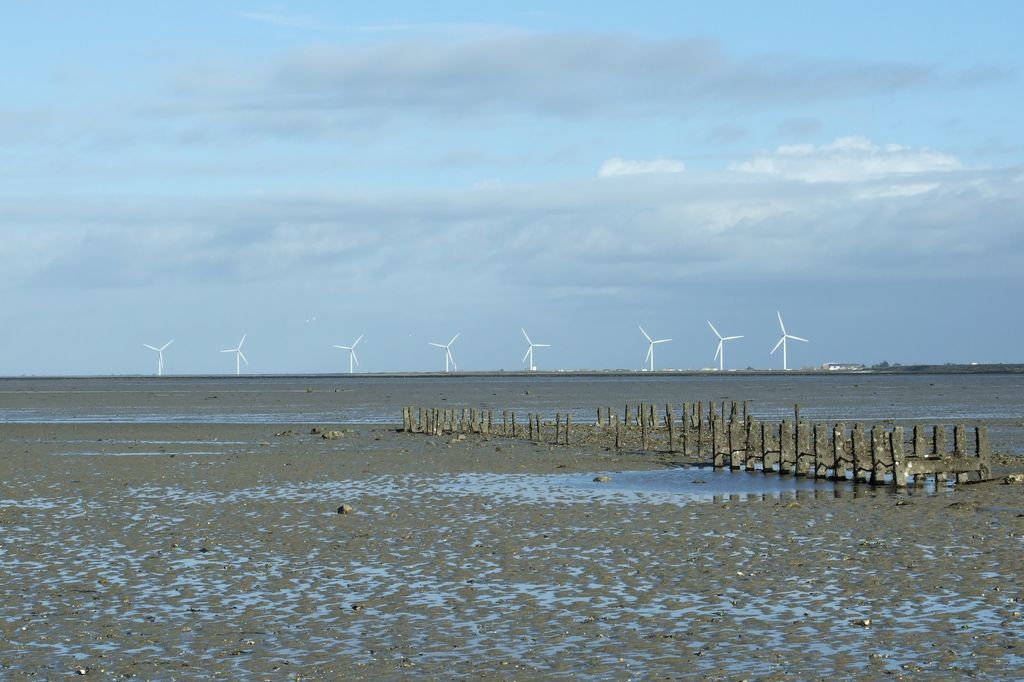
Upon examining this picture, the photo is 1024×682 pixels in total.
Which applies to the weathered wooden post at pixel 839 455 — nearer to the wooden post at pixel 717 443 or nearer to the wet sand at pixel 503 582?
the wet sand at pixel 503 582

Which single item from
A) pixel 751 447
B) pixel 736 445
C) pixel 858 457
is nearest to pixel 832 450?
pixel 858 457

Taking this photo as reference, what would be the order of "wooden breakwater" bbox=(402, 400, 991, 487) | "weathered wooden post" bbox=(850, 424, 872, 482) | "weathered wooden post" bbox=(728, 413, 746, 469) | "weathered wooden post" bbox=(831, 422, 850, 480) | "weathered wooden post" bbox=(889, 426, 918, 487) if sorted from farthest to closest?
"weathered wooden post" bbox=(728, 413, 746, 469) < "weathered wooden post" bbox=(831, 422, 850, 480) < "weathered wooden post" bbox=(850, 424, 872, 482) < "wooden breakwater" bbox=(402, 400, 991, 487) < "weathered wooden post" bbox=(889, 426, 918, 487)

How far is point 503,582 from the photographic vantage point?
18.2m

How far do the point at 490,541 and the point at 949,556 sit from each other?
7348mm

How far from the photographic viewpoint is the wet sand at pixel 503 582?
13594 millimetres

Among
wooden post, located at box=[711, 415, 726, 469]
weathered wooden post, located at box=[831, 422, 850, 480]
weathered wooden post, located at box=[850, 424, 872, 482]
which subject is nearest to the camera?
weathered wooden post, located at box=[850, 424, 872, 482]

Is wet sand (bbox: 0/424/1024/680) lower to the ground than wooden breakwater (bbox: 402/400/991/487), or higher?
lower

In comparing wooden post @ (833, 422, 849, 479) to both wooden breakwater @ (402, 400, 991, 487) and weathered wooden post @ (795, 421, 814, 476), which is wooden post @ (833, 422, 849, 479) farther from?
weathered wooden post @ (795, 421, 814, 476)

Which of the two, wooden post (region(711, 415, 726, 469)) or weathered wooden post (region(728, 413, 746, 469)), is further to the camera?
wooden post (region(711, 415, 726, 469))

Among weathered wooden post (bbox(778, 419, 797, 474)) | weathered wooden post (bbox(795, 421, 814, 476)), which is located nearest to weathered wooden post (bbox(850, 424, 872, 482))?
weathered wooden post (bbox(795, 421, 814, 476))

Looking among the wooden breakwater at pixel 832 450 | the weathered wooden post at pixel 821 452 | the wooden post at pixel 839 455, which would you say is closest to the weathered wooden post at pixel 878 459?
Result: the wooden breakwater at pixel 832 450

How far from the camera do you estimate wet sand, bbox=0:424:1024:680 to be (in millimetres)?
13594

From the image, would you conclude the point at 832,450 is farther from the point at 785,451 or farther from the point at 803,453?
the point at 785,451

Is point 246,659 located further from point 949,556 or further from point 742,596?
point 949,556
